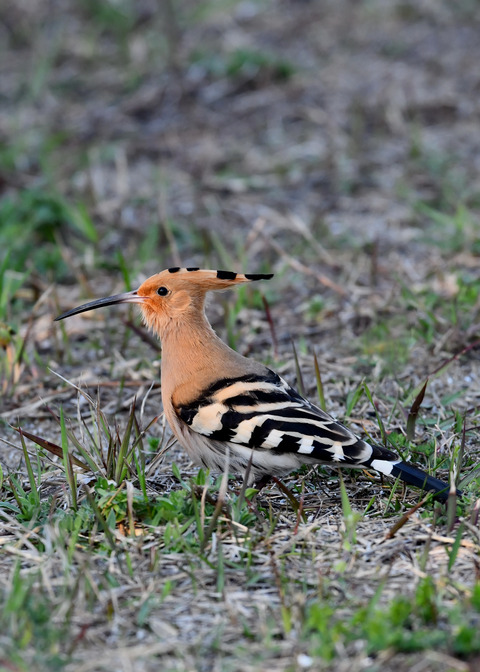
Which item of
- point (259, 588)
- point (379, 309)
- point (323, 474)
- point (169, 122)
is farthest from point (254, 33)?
point (259, 588)

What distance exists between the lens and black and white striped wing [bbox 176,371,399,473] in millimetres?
2650

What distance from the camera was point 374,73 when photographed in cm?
691

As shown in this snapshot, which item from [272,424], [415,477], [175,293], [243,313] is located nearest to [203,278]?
[175,293]

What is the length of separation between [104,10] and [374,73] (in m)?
2.50

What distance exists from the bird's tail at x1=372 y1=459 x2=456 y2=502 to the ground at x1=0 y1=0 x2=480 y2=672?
70mm

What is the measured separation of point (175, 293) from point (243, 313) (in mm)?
1160

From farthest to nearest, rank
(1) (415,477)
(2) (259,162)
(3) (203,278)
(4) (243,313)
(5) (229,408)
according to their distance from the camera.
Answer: (2) (259,162), (4) (243,313), (3) (203,278), (5) (229,408), (1) (415,477)

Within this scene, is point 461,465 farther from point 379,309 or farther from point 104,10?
point 104,10

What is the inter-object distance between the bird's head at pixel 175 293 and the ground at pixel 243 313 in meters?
0.30

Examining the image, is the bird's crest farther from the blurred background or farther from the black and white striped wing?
the blurred background

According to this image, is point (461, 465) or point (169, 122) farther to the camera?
point (169, 122)

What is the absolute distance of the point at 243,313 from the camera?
427cm

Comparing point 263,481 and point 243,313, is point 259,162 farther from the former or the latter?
point 263,481

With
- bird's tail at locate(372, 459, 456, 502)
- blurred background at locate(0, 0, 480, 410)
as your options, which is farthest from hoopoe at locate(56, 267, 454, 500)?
blurred background at locate(0, 0, 480, 410)
